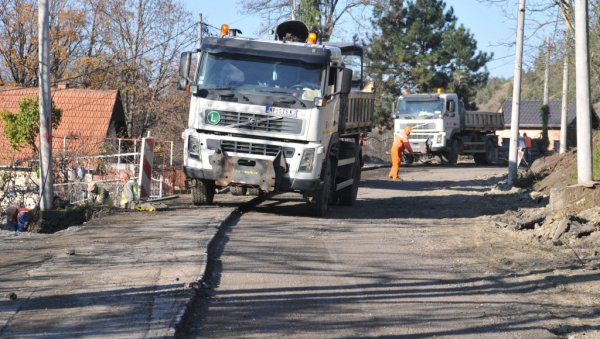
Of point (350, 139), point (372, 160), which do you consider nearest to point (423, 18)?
point (372, 160)

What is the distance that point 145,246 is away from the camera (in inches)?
417

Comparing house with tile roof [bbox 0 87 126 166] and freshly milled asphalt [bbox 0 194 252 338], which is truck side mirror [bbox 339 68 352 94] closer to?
freshly milled asphalt [bbox 0 194 252 338]

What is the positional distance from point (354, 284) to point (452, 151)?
32.2 metres

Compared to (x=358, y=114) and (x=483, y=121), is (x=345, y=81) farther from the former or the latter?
(x=483, y=121)

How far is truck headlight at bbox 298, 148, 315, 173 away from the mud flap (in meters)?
0.30

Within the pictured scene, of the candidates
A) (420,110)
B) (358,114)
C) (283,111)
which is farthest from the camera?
(420,110)

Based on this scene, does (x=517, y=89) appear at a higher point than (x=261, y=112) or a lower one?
higher

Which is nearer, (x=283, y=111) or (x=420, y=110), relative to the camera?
(x=283, y=111)

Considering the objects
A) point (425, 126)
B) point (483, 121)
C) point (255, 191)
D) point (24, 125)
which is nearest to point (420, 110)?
point (425, 126)

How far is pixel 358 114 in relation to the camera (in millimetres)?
19312

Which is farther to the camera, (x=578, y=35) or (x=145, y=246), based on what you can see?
(x=578, y=35)

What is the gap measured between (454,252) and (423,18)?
5005 centimetres

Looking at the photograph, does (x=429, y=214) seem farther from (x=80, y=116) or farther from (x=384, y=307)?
(x=80, y=116)

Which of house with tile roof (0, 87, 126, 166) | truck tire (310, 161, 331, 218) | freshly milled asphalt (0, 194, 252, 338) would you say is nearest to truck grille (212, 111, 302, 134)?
truck tire (310, 161, 331, 218)
